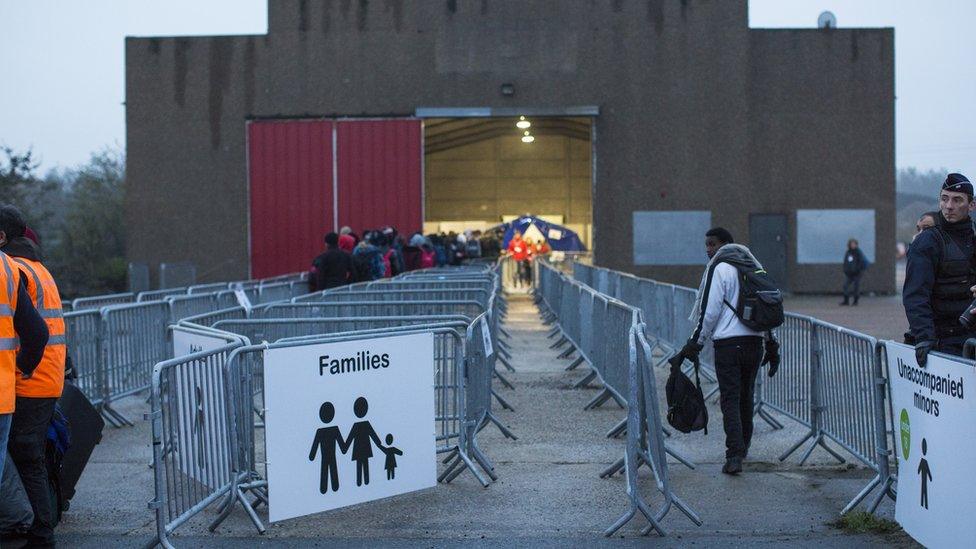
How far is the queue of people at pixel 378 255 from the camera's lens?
58.5ft

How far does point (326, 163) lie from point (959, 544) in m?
29.8

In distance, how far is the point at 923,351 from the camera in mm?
6191

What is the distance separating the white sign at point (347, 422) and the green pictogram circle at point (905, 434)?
3.09 m

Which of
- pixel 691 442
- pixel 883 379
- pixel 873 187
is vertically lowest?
pixel 691 442

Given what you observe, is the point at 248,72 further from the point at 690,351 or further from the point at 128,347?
the point at 690,351

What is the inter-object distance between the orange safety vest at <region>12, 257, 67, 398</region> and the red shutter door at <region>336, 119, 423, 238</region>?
27.3m

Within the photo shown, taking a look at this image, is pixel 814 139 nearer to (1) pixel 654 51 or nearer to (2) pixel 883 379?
(1) pixel 654 51

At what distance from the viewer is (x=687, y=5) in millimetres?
34844

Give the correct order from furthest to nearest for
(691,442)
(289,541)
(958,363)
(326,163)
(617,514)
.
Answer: (326,163) < (691,442) < (617,514) < (289,541) < (958,363)

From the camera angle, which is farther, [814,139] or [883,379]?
[814,139]

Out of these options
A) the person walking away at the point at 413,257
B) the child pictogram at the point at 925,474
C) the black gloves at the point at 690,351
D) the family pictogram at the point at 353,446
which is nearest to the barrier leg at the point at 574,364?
the black gloves at the point at 690,351

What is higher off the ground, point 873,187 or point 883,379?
point 873,187

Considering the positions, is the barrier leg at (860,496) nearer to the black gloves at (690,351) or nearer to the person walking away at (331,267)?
the black gloves at (690,351)

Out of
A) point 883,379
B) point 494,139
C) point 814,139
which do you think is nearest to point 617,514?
point 883,379
